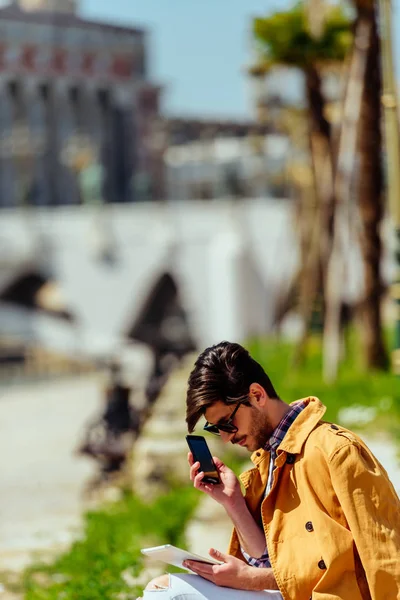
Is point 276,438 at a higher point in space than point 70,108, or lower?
lower

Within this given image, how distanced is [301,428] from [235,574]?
0.43 metres

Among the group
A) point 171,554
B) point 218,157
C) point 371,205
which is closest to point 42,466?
point 371,205

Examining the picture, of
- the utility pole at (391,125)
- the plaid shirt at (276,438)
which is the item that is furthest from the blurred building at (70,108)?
the plaid shirt at (276,438)

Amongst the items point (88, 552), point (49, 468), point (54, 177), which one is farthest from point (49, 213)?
point (88, 552)

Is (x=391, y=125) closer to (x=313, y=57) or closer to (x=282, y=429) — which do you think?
(x=282, y=429)

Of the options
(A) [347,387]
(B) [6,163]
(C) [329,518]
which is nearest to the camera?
(C) [329,518]

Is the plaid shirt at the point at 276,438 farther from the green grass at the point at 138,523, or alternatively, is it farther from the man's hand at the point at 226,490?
the green grass at the point at 138,523

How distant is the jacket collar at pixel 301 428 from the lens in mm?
2799

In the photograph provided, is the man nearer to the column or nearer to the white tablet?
the white tablet

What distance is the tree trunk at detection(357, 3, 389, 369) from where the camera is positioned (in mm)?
11203

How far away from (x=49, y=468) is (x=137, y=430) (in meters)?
3.59

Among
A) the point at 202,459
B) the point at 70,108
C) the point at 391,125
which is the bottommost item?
the point at 202,459

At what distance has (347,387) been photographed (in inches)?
405

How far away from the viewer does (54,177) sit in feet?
143
